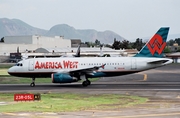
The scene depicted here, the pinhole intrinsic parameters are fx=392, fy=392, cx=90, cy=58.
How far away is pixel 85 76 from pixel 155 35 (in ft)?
34.3

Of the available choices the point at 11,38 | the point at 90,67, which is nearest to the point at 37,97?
the point at 90,67

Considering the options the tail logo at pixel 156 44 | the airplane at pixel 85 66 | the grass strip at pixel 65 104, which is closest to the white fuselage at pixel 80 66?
the airplane at pixel 85 66

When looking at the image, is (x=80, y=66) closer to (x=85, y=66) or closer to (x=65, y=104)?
(x=85, y=66)

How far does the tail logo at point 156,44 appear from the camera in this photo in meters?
48.8

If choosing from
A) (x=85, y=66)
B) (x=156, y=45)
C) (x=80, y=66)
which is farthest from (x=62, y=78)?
(x=156, y=45)

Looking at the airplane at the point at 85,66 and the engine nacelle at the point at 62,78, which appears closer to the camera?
the engine nacelle at the point at 62,78

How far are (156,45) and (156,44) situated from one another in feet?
0.52

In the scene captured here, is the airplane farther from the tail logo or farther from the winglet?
the tail logo

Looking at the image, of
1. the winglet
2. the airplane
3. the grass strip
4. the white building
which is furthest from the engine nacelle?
the white building

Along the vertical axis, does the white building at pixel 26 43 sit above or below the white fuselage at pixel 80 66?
above

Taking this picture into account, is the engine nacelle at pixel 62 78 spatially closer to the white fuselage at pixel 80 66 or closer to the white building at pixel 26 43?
the white fuselage at pixel 80 66

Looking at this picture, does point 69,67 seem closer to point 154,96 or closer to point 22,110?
point 154,96

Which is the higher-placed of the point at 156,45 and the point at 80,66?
the point at 156,45

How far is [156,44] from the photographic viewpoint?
161ft
